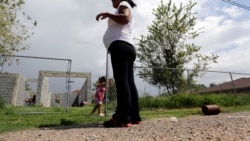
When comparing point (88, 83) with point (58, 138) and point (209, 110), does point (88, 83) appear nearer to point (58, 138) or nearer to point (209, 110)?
point (209, 110)

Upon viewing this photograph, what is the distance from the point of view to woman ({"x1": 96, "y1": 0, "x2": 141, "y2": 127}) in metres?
3.79

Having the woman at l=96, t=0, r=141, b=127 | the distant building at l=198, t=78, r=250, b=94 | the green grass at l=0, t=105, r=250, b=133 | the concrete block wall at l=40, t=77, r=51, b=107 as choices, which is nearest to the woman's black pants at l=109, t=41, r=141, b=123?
the woman at l=96, t=0, r=141, b=127

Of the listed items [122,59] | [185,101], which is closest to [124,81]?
[122,59]

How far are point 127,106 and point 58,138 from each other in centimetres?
115

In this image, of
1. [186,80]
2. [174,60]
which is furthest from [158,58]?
[186,80]

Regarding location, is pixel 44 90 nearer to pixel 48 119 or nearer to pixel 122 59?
pixel 48 119

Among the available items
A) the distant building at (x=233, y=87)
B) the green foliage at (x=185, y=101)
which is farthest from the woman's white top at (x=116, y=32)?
the distant building at (x=233, y=87)

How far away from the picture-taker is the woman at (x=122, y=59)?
12.4 ft

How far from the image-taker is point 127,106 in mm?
3781

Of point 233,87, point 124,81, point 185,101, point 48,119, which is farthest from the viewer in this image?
point 233,87

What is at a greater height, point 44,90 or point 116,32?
point 44,90

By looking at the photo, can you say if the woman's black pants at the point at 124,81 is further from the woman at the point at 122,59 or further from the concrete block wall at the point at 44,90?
the concrete block wall at the point at 44,90

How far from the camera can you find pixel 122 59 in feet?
12.9

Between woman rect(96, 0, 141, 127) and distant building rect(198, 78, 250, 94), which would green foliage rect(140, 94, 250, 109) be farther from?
woman rect(96, 0, 141, 127)
